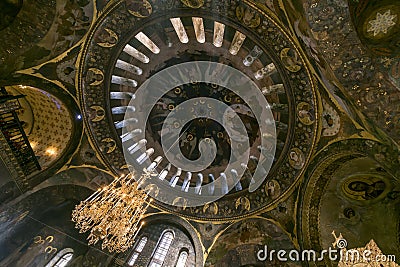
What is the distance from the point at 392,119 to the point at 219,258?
271 inches

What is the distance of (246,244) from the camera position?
29.7ft

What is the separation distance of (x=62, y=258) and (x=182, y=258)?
3.88 m

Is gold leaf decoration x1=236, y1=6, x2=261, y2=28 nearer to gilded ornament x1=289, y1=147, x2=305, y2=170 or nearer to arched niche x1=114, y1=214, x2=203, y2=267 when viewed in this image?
gilded ornament x1=289, y1=147, x2=305, y2=170

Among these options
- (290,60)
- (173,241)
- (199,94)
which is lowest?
(173,241)

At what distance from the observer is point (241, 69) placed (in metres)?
8.84

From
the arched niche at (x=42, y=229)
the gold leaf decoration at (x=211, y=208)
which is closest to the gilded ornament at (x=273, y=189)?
the gold leaf decoration at (x=211, y=208)

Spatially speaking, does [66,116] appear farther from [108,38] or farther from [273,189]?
[273,189]

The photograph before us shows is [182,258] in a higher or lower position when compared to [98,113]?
lower

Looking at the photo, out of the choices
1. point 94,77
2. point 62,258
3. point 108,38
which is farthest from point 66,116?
point 62,258

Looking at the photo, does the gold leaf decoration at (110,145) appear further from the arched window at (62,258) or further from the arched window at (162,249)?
the arched window at (162,249)

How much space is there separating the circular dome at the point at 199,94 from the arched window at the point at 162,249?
3.36 feet

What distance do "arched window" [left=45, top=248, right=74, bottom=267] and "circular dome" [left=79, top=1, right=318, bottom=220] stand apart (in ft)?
10.0

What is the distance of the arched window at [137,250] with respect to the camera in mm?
8987

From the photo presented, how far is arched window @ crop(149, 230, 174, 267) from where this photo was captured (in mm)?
9016
